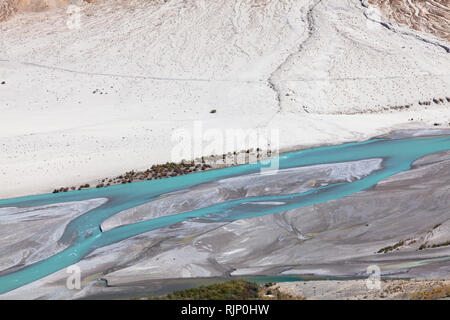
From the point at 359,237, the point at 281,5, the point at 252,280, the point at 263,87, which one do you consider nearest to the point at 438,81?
the point at 263,87

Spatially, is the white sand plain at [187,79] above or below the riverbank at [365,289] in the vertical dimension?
above

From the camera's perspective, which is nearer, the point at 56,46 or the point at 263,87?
the point at 263,87

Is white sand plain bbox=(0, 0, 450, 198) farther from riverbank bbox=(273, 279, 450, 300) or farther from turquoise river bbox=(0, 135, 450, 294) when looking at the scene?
riverbank bbox=(273, 279, 450, 300)

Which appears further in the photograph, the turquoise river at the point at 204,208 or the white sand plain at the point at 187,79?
the white sand plain at the point at 187,79

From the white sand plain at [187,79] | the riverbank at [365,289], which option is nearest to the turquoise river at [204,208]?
the white sand plain at [187,79]

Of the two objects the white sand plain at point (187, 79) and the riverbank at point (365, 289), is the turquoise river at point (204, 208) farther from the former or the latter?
the riverbank at point (365, 289)

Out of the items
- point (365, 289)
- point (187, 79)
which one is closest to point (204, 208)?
point (365, 289)
